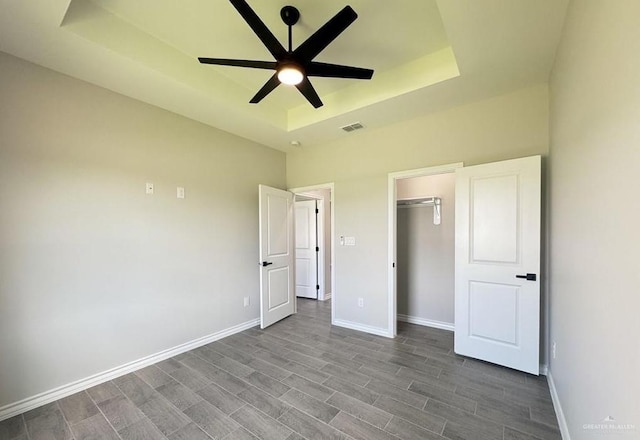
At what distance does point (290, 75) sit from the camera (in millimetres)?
1905

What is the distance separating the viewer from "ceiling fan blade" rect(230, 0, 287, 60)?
145 cm

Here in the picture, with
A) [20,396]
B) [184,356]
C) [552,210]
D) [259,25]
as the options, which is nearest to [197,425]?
[184,356]

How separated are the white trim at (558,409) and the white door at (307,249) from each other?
3.66 metres

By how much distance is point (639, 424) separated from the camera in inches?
31.3

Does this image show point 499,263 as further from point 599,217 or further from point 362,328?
point 362,328

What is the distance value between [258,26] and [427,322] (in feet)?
12.5

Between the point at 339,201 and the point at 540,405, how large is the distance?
2783mm

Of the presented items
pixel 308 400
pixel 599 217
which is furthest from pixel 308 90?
pixel 308 400

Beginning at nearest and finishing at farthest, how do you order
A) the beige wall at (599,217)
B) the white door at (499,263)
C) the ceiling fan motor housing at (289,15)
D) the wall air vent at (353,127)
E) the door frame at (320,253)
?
the beige wall at (599,217) → the ceiling fan motor housing at (289,15) → the white door at (499,263) → the wall air vent at (353,127) → the door frame at (320,253)

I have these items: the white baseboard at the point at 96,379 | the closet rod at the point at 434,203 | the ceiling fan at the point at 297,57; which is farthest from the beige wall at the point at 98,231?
the closet rod at the point at 434,203

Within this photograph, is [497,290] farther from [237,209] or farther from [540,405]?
[237,209]

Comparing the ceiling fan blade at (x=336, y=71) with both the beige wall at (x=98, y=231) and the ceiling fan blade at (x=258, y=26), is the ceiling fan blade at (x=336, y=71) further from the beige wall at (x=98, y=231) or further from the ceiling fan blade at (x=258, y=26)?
the beige wall at (x=98, y=231)

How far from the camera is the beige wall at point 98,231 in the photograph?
2.02 metres

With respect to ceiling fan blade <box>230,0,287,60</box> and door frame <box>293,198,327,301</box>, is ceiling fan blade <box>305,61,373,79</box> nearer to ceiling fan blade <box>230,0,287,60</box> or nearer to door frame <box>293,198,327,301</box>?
ceiling fan blade <box>230,0,287,60</box>
